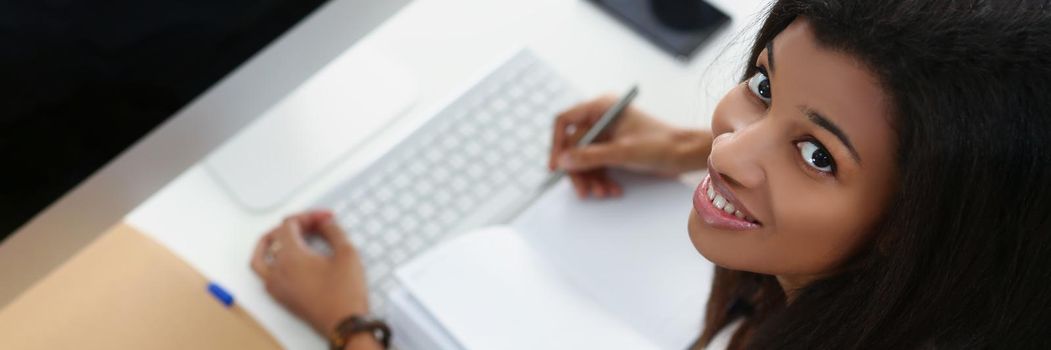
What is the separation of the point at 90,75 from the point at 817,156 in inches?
14.8

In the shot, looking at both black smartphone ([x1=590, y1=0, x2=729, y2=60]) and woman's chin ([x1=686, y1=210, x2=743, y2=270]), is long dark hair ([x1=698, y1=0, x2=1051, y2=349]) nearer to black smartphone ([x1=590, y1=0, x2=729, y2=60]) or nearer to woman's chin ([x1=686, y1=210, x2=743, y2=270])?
woman's chin ([x1=686, y1=210, x2=743, y2=270])

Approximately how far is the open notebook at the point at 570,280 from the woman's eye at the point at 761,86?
0.88ft

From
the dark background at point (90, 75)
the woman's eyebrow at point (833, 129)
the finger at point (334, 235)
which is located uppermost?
the dark background at point (90, 75)

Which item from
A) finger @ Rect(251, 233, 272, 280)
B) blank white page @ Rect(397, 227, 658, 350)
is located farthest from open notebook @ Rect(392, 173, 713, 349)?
finger @ Rect(251, 233, 272, 280)

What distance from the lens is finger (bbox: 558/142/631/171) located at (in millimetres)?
822

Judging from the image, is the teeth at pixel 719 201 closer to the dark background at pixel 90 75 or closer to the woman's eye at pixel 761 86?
the woman's eye at pixel 761 86

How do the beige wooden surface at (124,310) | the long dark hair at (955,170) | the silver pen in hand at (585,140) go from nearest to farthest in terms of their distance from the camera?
the long dark hair at (955,170) < the beige wooden surface at (124,310) < the silver pen in hand at (585,140)

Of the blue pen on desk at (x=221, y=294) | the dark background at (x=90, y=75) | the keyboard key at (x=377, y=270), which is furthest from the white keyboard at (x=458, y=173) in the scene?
the dark background at (x=90, y=75)

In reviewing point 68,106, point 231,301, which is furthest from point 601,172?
point 68,106

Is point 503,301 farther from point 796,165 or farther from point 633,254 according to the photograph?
point 796,165

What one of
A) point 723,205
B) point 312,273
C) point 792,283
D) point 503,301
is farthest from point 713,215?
point 312,273

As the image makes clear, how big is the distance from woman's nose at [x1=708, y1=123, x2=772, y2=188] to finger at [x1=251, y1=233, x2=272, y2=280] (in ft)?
1.30

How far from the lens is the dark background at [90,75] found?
1.87ft

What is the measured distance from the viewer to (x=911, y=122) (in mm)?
456
